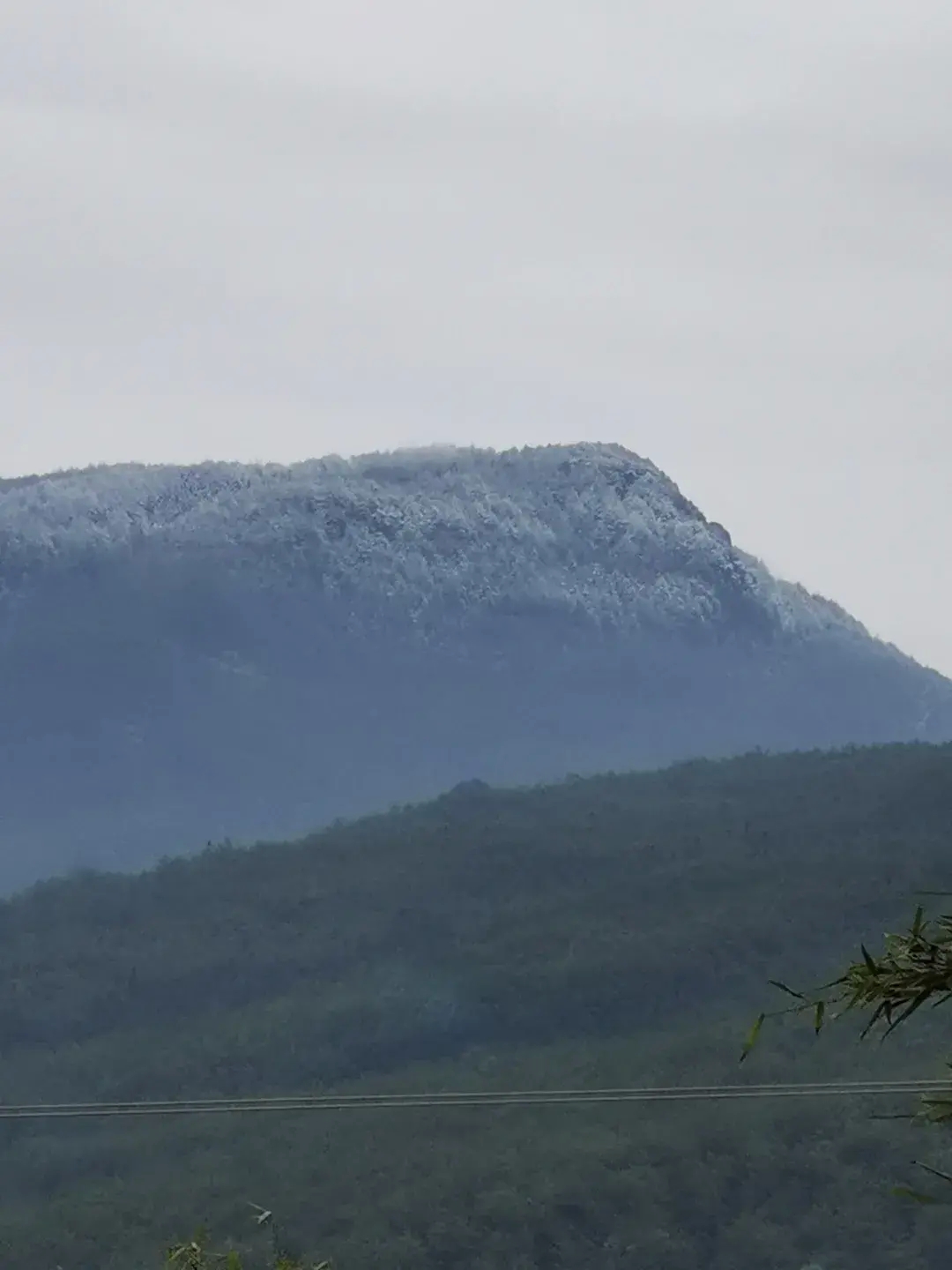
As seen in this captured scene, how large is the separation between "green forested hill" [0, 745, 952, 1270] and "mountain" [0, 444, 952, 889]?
2217cm

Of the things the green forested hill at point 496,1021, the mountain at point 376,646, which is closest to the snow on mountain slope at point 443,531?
the mountain at point 376,646

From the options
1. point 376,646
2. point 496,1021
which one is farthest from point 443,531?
point 496,1021

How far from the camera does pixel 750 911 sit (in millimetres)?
68250

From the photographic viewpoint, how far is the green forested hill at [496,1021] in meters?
46.1

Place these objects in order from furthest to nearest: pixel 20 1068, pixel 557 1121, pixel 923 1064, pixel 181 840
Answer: pixel 181 840, pixel 20 1068, pixel 557 1121, pixel 923 1064

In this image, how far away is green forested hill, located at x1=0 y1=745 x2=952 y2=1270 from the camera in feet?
151

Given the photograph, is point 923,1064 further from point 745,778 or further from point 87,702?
point 87,702

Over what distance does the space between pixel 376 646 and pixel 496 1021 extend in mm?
67101

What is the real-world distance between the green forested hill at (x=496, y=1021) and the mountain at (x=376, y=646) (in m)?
22.2

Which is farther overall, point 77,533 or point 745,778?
point 77,533

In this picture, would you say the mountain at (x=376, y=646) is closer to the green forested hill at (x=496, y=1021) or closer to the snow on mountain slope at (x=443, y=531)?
the snow on mountain slope at (x=443, y=531)

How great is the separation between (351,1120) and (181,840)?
45.7m

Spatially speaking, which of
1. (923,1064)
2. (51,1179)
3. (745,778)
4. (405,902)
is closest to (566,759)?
(745,778)

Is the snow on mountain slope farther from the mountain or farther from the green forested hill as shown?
the green forested hill
